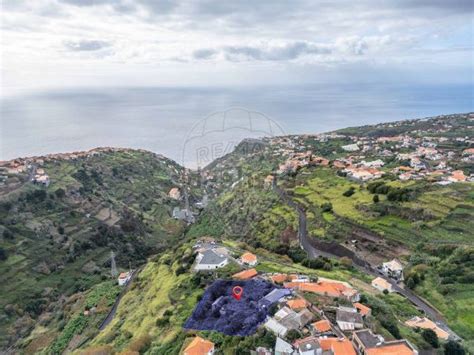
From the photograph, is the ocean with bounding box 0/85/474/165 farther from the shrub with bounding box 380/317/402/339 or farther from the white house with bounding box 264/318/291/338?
the white house with bounding box 264/318/291/338

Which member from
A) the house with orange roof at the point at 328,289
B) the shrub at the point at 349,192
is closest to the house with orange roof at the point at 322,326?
the house with orange roof at the point at 328,289

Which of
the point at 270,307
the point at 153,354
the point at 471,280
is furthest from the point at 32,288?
the point at 471,280

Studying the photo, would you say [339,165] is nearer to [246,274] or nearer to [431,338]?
[246,274]

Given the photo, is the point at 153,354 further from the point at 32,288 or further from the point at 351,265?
the point at 32,288

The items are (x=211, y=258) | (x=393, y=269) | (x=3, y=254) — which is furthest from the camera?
(x=3, y=254)

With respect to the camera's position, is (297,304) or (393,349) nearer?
(393,349)

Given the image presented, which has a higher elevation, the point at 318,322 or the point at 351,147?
the point at 318,322

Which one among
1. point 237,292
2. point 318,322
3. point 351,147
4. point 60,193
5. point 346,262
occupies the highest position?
point 318,322

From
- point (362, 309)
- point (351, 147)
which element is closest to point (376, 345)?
point (362, 309)
